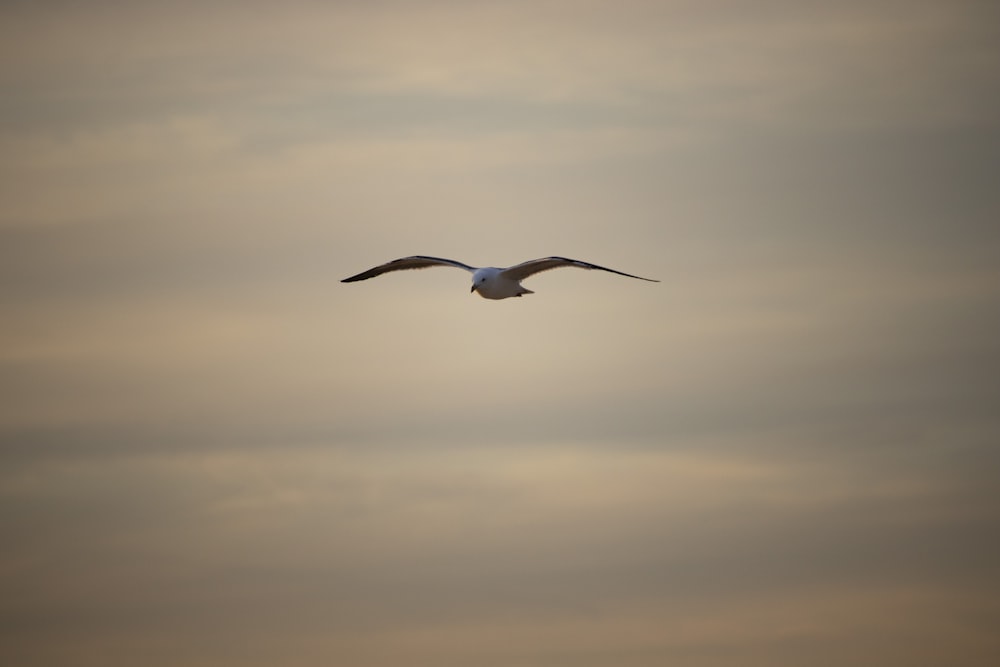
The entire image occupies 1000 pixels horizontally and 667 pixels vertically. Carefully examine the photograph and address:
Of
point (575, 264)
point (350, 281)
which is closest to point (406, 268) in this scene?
point (350, 281)

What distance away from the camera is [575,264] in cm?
9238

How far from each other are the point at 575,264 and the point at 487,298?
3367mm

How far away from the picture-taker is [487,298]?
3676 inches

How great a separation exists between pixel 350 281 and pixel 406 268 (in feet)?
6.85

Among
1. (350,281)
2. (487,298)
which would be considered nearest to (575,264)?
(487,298)

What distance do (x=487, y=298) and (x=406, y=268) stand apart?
5818 millimetres

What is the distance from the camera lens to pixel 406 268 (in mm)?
98250

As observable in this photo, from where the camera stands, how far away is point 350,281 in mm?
98312

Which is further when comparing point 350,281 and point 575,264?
point 350,281

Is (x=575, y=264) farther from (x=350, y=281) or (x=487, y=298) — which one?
(x=350, y=281)

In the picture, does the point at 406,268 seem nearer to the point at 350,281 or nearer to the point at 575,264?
the point at 350,281

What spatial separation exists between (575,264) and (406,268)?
8.37 meters
